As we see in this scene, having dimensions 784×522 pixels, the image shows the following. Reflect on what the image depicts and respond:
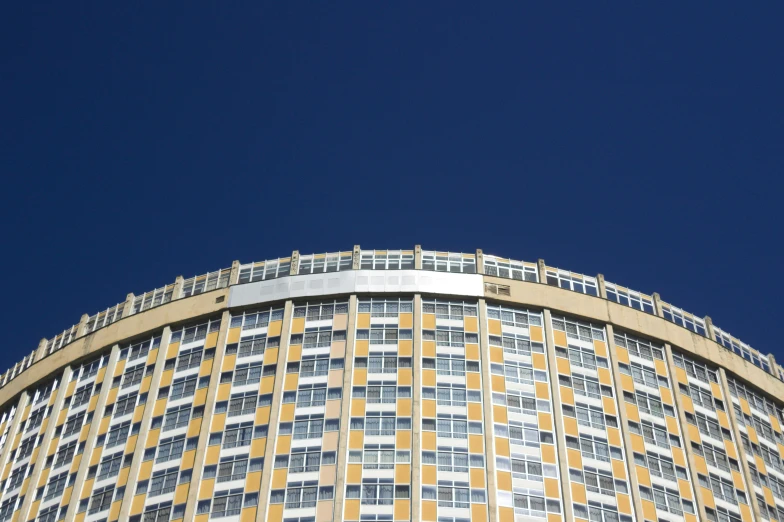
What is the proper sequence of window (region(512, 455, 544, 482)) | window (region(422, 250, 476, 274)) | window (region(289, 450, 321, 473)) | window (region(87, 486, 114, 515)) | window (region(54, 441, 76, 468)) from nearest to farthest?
1. window (region(289, 450, 321, 473))
2. window (region(512, 455, 544, 482))
3. window (region(87, 486, 114, 515))
4. window (region(54, 441, 76, 468))
5. window (region(422, 250, 476, 274))

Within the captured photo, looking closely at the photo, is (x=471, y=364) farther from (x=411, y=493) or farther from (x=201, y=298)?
(x=201, y=298)

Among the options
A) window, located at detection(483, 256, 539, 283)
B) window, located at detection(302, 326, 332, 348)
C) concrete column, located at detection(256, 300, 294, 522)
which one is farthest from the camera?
window, located at detection(483, 256, 539, 283)

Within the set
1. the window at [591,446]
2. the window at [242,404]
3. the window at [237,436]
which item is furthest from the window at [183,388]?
the window at [591,446]

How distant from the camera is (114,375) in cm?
9869

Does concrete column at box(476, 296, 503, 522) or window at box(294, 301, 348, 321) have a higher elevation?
window at box(294, 301, 348, 321)

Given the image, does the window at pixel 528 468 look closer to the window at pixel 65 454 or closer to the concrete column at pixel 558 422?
the concrete column at pixel 558 422

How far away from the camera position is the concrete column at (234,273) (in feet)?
328

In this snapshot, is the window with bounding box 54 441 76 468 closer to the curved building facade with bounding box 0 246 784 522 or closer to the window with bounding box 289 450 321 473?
the curved building facade with bounding box 0 246 784 522

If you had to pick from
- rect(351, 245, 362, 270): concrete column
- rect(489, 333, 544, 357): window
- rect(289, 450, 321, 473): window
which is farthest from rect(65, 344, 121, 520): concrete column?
rect(489, 333, 544, 357): window

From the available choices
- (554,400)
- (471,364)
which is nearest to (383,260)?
(471,364)

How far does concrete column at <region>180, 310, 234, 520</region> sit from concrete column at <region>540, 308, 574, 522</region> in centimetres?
2534

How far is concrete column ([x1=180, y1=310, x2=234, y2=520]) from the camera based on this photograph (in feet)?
278

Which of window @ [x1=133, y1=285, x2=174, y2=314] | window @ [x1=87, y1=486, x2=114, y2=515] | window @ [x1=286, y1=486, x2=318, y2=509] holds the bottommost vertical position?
window @ [x1=286, y1=486, x2=318, y2=509]

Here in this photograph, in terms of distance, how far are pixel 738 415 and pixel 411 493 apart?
103 feet
